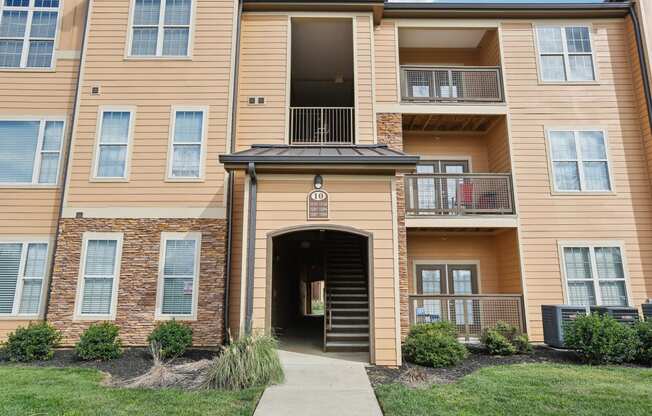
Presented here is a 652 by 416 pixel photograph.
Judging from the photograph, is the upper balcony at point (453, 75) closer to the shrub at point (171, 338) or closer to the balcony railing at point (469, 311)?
the balcony railing at point (469, 311)

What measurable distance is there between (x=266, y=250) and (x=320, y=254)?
1148 centimetres

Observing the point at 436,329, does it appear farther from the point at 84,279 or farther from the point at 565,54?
the point at 565,54

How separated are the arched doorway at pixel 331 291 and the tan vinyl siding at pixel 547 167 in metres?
4.74

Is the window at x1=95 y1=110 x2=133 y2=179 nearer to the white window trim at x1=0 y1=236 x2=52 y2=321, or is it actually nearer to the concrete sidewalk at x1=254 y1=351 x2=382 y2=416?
the white window trim at x1=0 y1=236 x2=52 y2=321

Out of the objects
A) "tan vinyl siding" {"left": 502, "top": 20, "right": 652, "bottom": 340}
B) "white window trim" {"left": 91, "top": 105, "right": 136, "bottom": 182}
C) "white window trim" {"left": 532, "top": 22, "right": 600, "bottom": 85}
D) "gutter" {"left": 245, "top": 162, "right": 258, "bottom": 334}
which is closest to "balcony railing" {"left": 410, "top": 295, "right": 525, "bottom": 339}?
"tan vinyl siding" {"left": 502, "top": 20, "right": 652, "bottom": 340}

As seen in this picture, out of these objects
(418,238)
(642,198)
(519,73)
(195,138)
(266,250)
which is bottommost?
(266,250)

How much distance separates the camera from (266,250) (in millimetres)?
8695

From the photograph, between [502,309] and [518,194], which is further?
[518,194]

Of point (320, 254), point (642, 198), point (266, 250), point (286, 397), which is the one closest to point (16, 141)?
point (266, 250)

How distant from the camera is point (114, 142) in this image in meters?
10.8

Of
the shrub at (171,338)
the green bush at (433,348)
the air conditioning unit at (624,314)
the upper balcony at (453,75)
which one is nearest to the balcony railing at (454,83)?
the upper balcony at (453,75)

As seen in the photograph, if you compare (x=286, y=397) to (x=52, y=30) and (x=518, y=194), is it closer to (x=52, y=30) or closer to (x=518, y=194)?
(x=518, y=194)

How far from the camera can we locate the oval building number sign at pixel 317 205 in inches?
350

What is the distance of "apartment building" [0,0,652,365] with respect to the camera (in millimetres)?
9633
